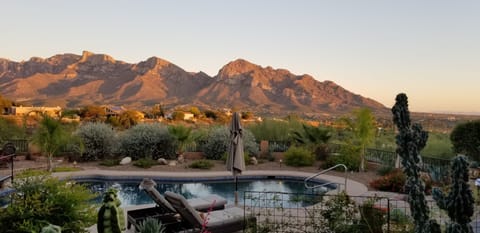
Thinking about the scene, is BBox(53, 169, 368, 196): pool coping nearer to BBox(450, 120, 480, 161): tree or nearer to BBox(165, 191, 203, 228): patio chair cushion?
BBox(450, 120, 480, 161): tree

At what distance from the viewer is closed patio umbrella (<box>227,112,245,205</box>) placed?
859 cm

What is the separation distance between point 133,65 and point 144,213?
83.3 meters

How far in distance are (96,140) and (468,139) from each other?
1348cm

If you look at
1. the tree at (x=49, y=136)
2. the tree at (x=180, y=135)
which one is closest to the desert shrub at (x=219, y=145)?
the tree at (x=180, y=135)

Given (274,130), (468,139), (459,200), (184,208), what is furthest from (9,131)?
(459,200)

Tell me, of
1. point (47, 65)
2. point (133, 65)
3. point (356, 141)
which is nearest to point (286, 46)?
point (356, 141)

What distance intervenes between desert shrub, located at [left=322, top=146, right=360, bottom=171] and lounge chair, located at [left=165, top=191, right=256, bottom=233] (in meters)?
7.01

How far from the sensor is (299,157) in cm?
1409

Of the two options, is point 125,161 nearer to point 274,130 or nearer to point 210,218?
point 274,130

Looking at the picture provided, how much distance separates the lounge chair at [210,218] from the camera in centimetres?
549

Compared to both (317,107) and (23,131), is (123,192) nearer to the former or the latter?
(23,131)

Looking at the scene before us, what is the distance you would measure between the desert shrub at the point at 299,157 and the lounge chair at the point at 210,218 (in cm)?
732

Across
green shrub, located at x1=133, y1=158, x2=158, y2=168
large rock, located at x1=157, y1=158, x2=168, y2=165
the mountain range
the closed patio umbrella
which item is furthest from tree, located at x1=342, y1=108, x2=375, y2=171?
the mountain range

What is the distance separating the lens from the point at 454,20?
53.8 ft
